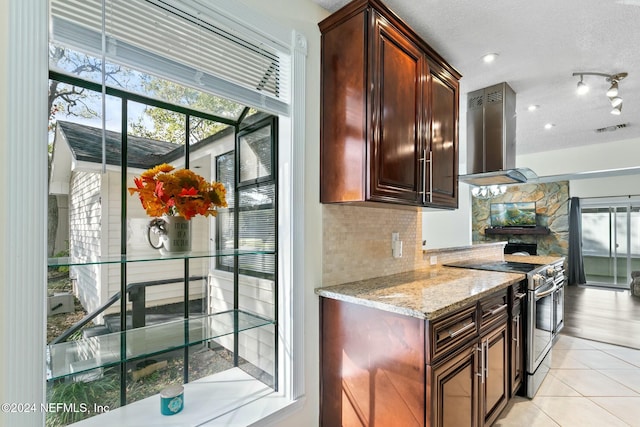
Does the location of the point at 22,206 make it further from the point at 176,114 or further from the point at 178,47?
the point at 176,114

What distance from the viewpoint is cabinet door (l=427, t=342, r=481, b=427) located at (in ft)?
4.63

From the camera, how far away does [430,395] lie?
1373 millimetres

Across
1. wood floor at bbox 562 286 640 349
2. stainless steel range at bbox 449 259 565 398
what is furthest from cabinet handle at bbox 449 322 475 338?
wood floor at bbox 562 286 640 349

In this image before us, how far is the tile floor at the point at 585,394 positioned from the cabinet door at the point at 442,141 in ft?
5.23

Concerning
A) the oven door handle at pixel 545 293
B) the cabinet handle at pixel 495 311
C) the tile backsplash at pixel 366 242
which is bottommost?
the oven door handle at pixel 545 293

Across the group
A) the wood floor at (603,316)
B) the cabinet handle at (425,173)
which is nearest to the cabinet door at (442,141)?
the cabinet handle at (425,173)

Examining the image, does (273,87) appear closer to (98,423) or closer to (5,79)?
(5,79)

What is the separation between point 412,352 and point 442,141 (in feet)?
4.71

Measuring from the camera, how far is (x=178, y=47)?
4.30 feet

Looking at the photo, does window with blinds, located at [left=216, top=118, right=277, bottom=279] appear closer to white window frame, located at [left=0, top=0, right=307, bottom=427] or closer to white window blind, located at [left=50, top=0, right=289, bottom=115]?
white window blind, located at [left=50, top=0, right=289, bottom=115]

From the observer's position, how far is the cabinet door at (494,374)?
1840 millimetres

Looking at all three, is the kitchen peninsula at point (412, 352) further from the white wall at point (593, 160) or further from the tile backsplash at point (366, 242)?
the white wall at point (593, 160)

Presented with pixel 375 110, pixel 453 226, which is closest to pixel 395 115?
pixel 375 110

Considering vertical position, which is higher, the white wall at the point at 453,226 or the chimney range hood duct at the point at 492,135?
the chimney range hood duct at the point at 492,135
